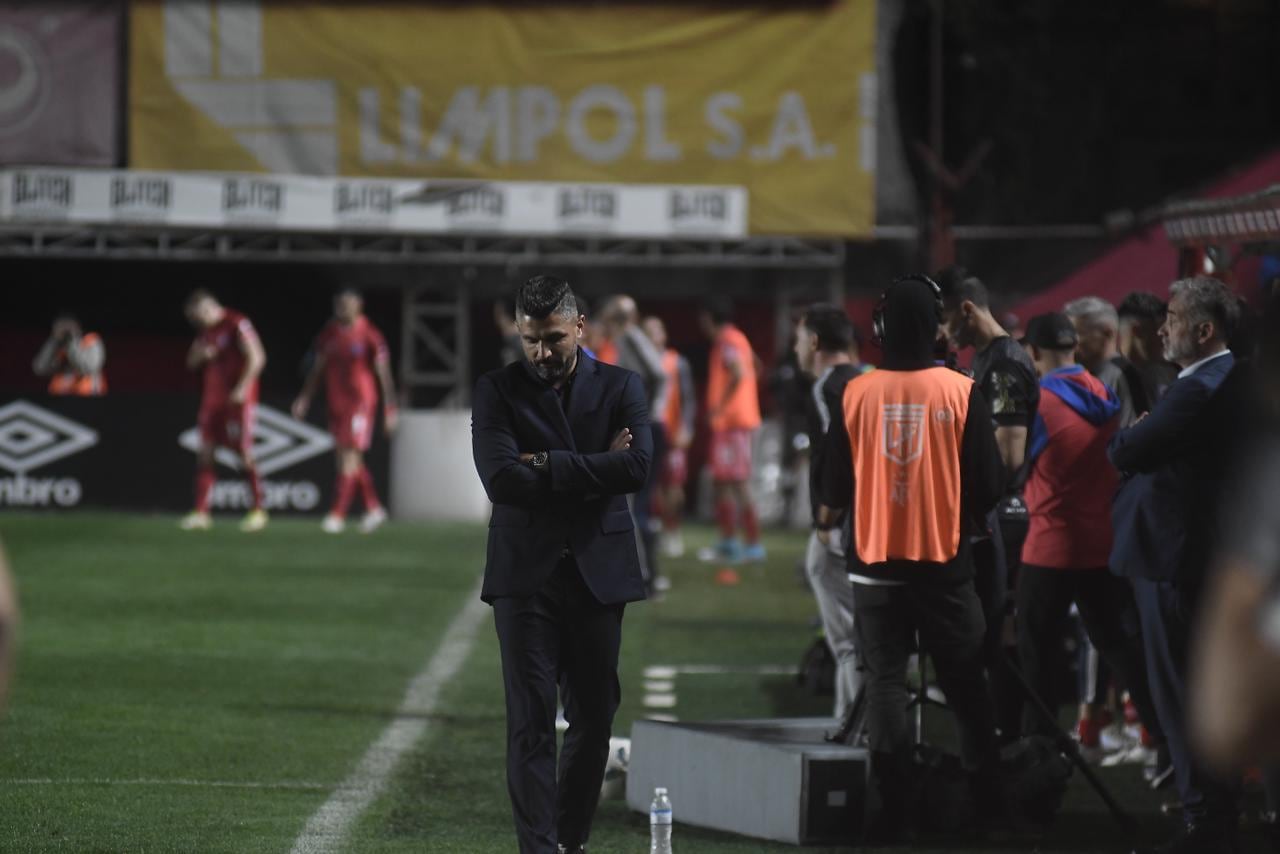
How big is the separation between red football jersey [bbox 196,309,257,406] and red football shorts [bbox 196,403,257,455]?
78 millimetres

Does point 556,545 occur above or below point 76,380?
below

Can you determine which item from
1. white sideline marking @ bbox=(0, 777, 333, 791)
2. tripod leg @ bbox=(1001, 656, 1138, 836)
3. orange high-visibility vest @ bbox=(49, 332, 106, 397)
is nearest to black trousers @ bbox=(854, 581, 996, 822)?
tripod leg @ bbox=(1001, 656, 1138, 836)

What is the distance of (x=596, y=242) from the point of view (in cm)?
2425

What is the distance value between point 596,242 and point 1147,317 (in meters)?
16.0

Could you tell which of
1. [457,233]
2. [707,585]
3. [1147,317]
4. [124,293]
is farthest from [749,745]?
[124,293]

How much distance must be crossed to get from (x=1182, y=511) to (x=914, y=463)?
887 millimetres

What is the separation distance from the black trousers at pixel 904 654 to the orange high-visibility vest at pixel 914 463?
0.15 metres

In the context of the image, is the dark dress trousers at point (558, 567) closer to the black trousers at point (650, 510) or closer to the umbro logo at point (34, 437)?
the black trousers at point (650, 510)

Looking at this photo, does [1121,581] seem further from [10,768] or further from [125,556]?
[125,556]

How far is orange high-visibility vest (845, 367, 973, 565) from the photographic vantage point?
22.6 feet

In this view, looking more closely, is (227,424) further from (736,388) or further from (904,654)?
(904,654)

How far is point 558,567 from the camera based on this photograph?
6.14 meters

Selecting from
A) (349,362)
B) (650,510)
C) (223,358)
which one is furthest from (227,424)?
(650,510)

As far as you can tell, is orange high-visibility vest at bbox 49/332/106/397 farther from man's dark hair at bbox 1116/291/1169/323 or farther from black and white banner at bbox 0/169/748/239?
man's dark hair at bbox 1116/291/1169/323
